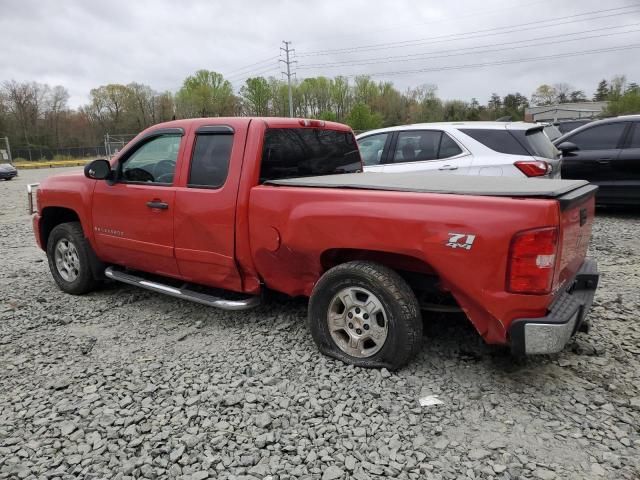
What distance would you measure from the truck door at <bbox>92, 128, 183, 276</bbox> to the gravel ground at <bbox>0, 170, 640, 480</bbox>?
0.64 m

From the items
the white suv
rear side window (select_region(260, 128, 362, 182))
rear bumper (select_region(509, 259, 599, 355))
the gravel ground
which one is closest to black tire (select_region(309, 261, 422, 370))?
the gravel ground

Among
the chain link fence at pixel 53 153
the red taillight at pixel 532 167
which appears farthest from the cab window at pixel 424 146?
the chain link fence at pixel 53 153

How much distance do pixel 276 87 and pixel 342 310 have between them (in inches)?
3044

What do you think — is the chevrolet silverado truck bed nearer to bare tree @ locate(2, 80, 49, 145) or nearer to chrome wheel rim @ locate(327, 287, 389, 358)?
chrome wheel rim @ locate(327, 287, 389, 358)

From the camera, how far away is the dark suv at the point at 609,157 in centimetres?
802

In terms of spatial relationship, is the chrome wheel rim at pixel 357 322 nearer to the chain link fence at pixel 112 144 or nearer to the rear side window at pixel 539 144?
the rear side window at pixel 539 144

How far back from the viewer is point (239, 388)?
3146mm

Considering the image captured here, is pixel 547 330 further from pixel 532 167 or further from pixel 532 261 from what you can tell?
pixel 532 167

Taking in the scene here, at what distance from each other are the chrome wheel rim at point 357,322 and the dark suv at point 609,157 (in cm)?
680

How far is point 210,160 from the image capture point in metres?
3.96

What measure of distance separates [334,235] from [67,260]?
347 cm

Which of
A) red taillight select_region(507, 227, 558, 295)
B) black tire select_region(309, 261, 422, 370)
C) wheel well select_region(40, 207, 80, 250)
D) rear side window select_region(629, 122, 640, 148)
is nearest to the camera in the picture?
red taillight select_region(507, 227, 558, 295)

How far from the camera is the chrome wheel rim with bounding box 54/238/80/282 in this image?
510cm

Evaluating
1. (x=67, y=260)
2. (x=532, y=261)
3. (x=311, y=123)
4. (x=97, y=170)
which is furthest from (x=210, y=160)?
(x=532, y=261)
